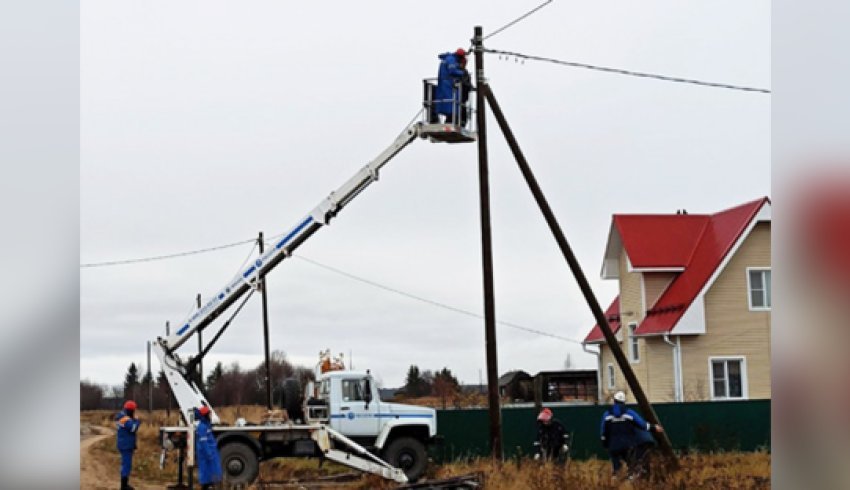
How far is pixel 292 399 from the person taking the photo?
20875 millimetres

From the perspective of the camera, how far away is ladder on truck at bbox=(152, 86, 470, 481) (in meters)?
19.0

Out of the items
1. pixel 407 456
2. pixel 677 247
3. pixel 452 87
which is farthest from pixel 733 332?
pixel 452 87

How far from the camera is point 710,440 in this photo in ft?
82.7

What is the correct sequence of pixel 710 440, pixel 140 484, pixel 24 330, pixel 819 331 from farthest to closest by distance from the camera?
1. pixel 710 440
2. pixel 140 484
3. pixel 24 330
4. pixel 819 331

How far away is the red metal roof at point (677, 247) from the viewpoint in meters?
30.7

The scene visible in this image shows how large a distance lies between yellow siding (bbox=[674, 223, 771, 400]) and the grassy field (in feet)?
24.5

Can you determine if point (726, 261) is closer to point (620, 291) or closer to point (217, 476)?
point (620, 291)

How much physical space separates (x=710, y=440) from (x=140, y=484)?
12856 millimetres

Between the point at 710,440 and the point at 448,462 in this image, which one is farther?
the point at 710,440

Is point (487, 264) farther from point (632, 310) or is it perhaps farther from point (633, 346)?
point (633, 346)

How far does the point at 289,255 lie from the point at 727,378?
50.7 ft

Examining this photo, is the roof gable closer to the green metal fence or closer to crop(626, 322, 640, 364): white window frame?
crop(626, 322, 640, 364): white window frame

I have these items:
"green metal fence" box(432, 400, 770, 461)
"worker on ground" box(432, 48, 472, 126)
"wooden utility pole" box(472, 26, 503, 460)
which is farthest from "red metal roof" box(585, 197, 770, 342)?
"worker on ground" box(432, 48, 472, 126)

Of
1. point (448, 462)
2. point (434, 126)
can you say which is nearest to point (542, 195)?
point (434, 126)
